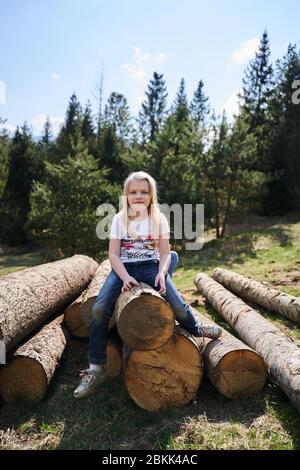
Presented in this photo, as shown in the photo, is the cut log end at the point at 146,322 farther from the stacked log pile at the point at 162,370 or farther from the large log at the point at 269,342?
the large log at the point at 269,342

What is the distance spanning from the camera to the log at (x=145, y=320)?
3371 millimetres

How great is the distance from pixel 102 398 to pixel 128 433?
2.02ft

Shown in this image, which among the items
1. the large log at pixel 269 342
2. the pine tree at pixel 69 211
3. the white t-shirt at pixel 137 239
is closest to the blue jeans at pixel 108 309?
the white t-shirt at pixel 137 239

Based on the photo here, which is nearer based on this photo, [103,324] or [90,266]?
[103,324]

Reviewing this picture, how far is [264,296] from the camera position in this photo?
264 inches

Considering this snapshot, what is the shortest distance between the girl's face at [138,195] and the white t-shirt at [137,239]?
149 mm

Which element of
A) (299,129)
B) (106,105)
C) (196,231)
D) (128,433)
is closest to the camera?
(128,433)

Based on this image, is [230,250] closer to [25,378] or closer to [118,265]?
[118,265]

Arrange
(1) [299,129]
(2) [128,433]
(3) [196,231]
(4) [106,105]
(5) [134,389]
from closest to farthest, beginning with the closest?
(2) [128,433], (5) [134,389], (3) [196,231], (1) [299,129], (4) [106,105]

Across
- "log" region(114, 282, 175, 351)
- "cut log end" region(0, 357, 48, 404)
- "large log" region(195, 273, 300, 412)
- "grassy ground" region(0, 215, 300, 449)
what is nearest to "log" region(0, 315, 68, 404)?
"cut log end" region(0, 357, 48, 404)

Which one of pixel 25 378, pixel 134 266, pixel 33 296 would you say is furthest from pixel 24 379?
pixel 134 266
